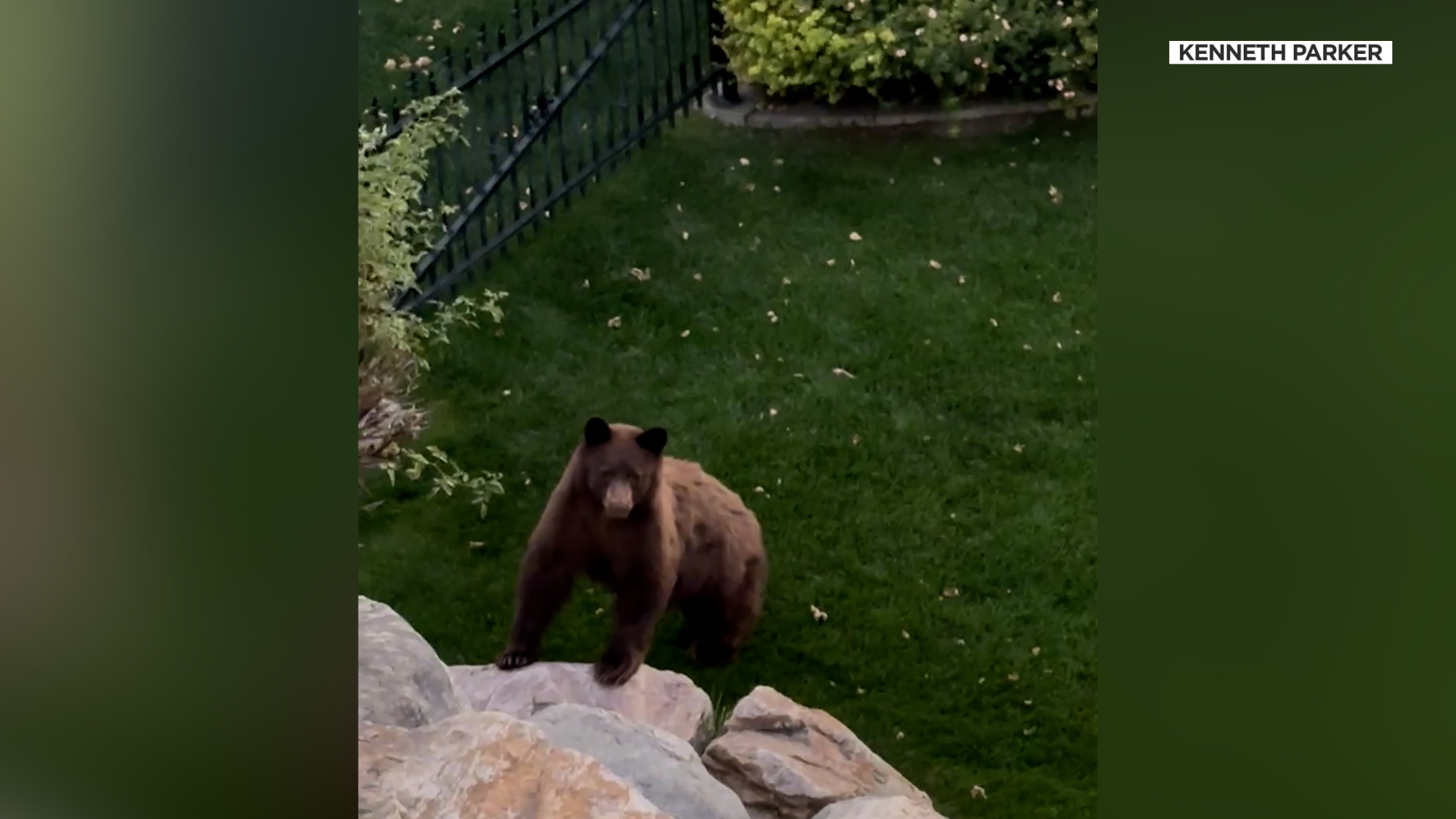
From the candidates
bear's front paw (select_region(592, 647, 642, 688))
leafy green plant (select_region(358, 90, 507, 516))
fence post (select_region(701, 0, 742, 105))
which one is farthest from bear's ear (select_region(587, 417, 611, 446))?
fence post (select_region(701, 0, 742, 105))

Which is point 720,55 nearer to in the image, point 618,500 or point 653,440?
point 653,440

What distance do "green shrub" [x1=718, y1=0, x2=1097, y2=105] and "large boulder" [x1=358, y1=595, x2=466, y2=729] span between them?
5.46ft

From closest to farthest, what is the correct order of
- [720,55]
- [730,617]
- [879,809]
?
[879,809], [730,617], [720,55]

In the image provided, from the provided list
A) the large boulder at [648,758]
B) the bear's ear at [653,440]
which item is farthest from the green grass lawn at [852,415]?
Answer: the large boulder at [648,758]

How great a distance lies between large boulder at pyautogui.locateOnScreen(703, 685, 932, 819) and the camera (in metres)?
3.09

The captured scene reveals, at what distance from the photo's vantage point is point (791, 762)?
310 cm

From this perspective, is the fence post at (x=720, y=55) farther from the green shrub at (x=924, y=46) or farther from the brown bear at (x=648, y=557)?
the brown bear at (x=648, y=557)

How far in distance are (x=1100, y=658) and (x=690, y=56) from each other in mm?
1811

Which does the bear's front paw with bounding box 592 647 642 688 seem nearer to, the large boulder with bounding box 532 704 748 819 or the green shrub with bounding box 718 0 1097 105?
the large boulder with bounding box 532 704 748 819

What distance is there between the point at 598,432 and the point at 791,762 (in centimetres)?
93

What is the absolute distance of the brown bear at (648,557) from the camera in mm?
3139

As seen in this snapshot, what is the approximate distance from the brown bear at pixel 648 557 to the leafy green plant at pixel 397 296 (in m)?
0.39

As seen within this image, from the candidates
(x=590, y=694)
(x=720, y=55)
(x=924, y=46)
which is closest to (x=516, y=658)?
(x=590, y=694)

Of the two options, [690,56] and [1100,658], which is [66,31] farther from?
[1100,658]
